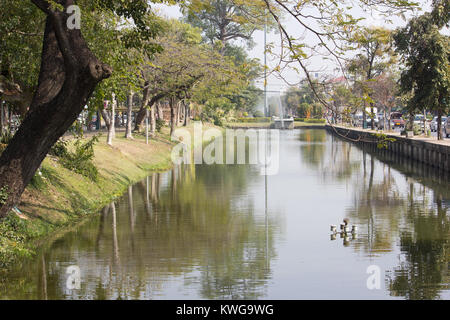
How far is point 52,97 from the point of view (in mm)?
13414

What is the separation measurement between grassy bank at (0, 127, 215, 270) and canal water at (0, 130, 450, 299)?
485 mm

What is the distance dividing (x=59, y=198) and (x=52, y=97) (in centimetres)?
881

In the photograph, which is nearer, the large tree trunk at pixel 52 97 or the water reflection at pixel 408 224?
the large tree trunk at pixel 52 97

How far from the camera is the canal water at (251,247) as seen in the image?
1392cm

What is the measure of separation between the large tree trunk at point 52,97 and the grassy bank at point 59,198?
156 cm

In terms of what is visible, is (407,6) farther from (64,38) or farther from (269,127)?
(269,127)

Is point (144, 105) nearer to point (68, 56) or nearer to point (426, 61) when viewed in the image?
point (426, 61)
